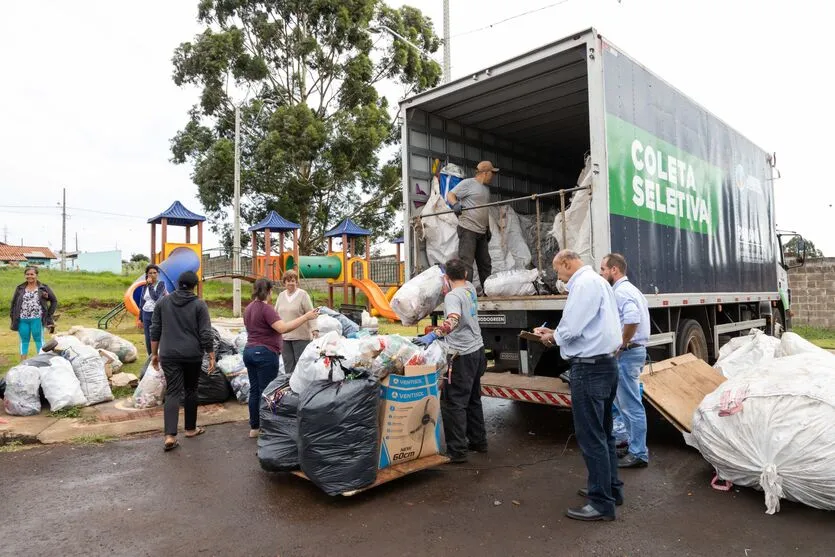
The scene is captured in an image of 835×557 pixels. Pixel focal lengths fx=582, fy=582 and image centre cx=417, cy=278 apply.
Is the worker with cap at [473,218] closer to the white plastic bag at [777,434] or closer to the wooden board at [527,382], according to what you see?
the wooden board at [527,382]

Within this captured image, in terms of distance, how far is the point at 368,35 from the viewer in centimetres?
2227

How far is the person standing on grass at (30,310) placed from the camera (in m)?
7.50

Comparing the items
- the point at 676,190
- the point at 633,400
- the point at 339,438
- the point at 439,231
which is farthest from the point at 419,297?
the point at 676,190

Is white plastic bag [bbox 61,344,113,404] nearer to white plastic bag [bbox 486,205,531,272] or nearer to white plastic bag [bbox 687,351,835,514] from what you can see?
white plastic bag [bbox 486,205,531,272]

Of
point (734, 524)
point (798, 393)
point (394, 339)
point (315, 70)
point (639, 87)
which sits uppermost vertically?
point (315, 70)

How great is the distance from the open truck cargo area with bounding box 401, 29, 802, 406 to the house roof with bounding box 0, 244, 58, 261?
5662cm

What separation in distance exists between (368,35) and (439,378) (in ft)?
67.8

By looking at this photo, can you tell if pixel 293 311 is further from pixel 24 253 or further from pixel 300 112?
pixel 24 253

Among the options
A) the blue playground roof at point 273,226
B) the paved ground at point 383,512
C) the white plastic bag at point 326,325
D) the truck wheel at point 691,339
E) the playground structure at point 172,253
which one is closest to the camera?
the paved ground at point 383,512

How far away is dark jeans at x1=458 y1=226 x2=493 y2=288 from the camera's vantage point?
245 inches

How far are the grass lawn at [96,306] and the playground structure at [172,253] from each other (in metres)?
0.83

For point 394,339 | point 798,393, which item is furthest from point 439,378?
point 798,393

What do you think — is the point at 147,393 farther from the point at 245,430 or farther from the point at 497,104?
the point at 497,104

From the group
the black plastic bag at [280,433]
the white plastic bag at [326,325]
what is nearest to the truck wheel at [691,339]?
the white plastic bag at [326,325]
